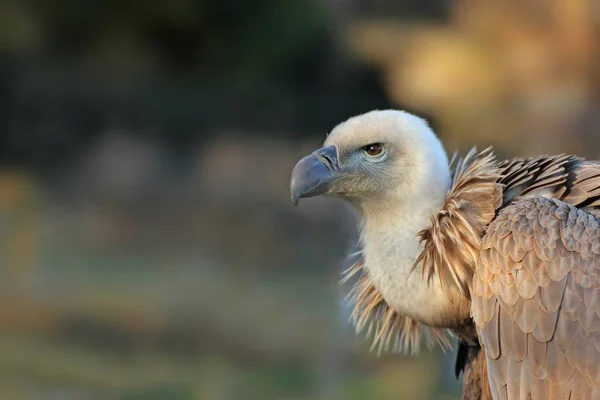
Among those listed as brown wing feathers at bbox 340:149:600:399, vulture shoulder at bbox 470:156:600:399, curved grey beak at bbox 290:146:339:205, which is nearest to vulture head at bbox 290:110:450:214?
curved grey beak at bbox 290:146:339:205

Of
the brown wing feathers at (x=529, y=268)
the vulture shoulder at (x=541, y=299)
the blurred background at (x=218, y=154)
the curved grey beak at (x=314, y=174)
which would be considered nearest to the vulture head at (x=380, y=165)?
the curved grey beak at (x=314, y=174)

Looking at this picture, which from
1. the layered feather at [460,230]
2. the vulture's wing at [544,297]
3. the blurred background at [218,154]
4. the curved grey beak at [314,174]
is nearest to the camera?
the vulture's wing at [544,297]

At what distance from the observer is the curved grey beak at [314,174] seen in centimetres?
330

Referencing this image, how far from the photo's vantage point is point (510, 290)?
3.11 metres

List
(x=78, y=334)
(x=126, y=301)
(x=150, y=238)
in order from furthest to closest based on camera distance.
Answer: (x=150, y=238), (x=126, y=301), (x=78, y=334)

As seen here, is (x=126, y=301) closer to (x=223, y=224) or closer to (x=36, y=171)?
(x=223, y=224)

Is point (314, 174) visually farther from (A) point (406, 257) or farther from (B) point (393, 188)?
(A) point (406, 257)

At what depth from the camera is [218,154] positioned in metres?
16.4

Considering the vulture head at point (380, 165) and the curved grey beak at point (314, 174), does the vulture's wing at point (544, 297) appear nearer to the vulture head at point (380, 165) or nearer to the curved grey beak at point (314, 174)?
the vulture head at point (380, 165)

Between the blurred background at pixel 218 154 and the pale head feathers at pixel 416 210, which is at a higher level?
the blurred background at pixel 218 154

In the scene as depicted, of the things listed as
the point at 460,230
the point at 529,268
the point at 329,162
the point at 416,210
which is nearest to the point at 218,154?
the point at 329,162

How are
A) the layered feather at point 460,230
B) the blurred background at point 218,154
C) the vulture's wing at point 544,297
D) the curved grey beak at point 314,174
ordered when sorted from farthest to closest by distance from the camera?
1. the blurred background at point 218,154
2. the curved grey beak at point 314,174
3. the layered feather at point 460,230
4. the vulture's wing at point 544,297

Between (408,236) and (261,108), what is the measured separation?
1440 centimetres

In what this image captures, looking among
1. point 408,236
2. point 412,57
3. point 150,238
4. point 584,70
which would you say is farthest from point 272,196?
point 408,236
